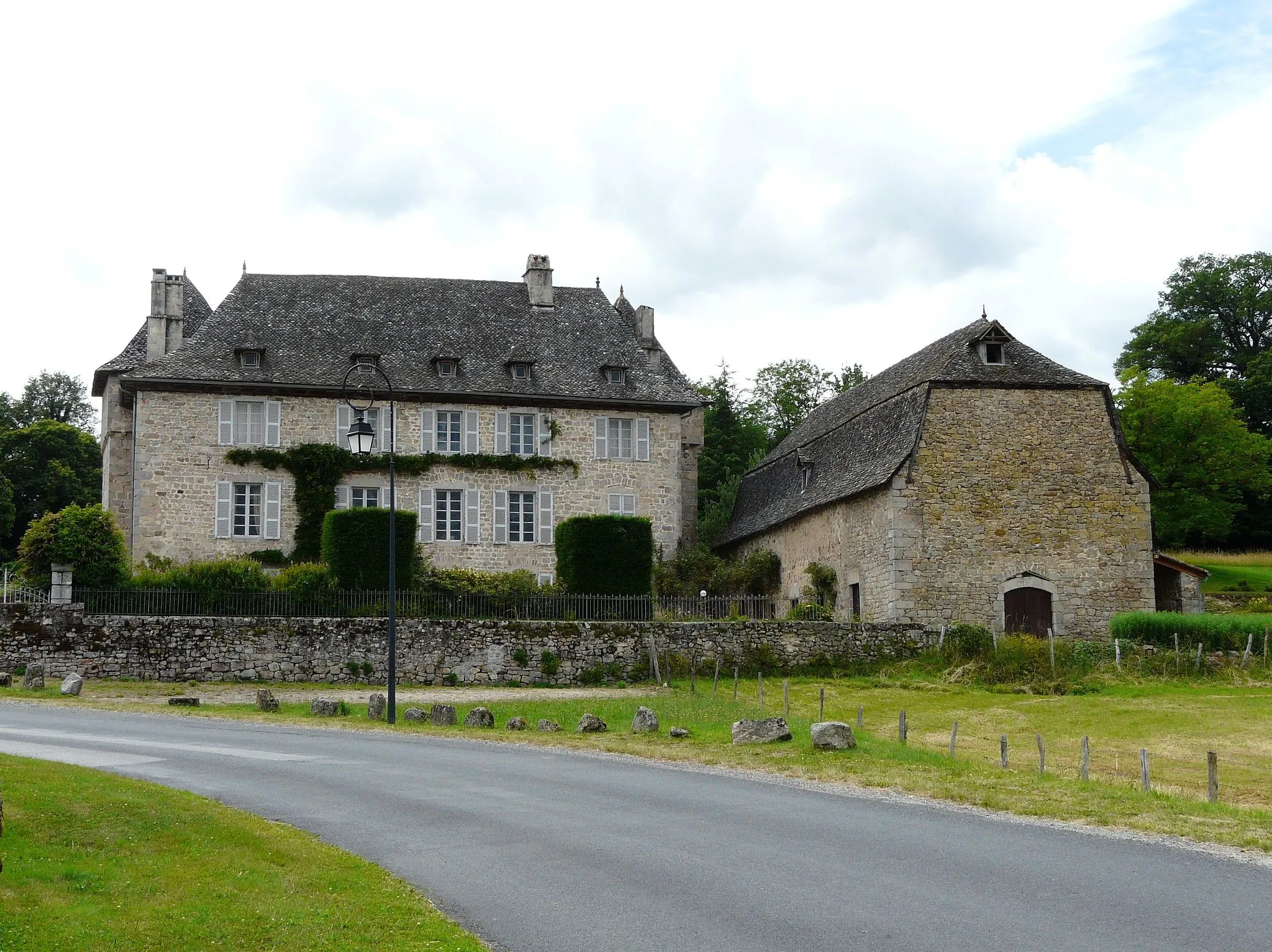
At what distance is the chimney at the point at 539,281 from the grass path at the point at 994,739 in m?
17.5

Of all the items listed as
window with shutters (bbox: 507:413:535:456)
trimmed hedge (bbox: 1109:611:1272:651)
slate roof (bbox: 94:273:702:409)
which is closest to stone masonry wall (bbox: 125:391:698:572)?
window with shutters (bbox: 507:413:535:456)

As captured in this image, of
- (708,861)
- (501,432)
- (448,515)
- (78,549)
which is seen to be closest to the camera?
(708,861)

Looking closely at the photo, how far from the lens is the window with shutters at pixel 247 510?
37719 mm

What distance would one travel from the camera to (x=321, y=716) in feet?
76.6

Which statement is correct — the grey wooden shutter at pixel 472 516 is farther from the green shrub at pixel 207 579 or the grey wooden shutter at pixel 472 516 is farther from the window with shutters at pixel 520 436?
the green shrub at pixel 207 579

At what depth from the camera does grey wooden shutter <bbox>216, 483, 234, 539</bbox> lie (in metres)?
37.6

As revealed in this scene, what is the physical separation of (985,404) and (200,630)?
2047cm

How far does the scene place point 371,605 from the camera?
3127cm

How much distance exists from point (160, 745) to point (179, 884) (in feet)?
29.9

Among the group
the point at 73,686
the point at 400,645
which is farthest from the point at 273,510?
the point at 73,686

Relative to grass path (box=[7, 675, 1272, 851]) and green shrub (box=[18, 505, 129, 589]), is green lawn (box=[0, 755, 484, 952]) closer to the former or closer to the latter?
grass path (box=[7, 675, 1272, 851])

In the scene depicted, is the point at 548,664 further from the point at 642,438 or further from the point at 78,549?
the point at 642,438

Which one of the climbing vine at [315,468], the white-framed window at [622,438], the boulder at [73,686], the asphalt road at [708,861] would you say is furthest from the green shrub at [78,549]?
the white-framed window at [622,438]

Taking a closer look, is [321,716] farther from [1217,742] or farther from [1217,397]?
[1217,397]
